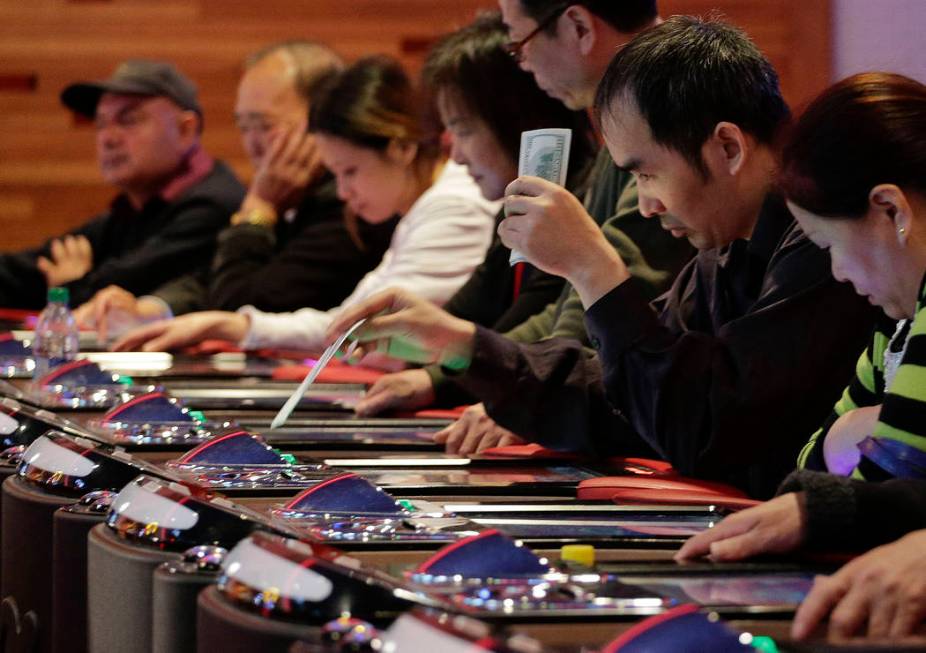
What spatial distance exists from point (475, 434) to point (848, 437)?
567 millimetres

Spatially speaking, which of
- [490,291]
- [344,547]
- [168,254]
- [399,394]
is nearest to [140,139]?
[168,254]

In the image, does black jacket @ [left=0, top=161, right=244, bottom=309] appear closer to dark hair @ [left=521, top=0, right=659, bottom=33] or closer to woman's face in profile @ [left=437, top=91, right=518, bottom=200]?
woman's face in profile @ [left=437, top=91, right=518, bottom=200]

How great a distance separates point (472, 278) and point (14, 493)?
1326 millimetres

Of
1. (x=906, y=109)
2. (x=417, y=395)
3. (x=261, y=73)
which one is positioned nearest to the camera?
(x=906, y=109)

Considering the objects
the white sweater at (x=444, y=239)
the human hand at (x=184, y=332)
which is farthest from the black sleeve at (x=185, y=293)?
the white sweater at (x=444, y=239)

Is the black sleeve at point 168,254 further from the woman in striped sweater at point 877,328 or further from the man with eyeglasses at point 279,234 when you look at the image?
the woman in striped sweater at point 877,328

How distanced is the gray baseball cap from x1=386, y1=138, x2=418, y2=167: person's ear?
1393mm

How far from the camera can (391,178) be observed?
3.21 metres

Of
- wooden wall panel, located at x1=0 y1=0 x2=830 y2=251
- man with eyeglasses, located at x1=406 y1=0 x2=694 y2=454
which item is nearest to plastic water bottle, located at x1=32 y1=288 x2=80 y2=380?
man with eyeglasses, located at x1=406 y1=0 x2=694 y2=454

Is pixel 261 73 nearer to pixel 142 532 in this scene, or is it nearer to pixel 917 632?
pixel 142 532

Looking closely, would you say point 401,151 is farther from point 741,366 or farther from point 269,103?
point 741,366

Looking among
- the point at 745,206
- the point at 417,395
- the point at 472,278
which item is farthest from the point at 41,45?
the point at 745,206

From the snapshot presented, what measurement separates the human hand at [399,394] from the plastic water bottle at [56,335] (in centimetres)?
68

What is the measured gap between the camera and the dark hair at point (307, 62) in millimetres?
3908
